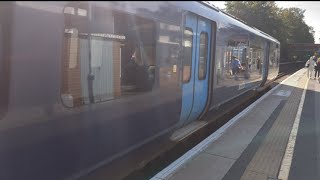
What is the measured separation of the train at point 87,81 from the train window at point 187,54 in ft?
0.06

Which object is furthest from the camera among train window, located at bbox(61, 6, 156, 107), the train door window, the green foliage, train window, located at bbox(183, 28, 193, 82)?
train window, located at bbox(183, 28, 193, 82)

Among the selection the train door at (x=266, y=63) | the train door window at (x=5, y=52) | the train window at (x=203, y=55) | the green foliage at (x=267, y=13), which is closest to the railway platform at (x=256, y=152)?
the train window at (x=203, y=55)

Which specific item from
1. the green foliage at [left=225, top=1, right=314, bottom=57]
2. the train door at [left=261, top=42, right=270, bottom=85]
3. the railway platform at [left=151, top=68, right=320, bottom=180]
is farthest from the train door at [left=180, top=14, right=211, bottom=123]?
the train door at [left=261, top=42, right=270, bottom=85]

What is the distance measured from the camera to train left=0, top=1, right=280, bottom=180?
126 inches

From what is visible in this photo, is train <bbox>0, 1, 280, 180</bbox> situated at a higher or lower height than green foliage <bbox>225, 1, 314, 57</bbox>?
lower

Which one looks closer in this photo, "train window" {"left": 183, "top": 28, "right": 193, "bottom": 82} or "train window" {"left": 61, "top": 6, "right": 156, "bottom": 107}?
"train window" {"left": 61, "top": 6, "right": 156, "bottom": 107}

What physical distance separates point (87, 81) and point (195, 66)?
10.5ft

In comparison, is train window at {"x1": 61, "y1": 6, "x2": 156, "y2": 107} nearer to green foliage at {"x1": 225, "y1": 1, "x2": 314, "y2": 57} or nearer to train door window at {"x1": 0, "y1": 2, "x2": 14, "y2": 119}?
train door window at {"x1": 0, "y1": 2, "x2": 14, "y2": 119}

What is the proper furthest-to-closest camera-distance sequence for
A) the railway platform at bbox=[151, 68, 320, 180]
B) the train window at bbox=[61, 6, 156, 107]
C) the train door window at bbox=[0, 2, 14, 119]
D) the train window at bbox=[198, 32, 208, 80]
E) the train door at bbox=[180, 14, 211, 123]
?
the train window at bbox=[198, 32, 208, 80]
the train door at bbox=[180, 14, 211, 123]
the railway platform at bbox=[151, 68, 320, 180]
the train window at bbox=[61, 6, 156, 107]
the train door window at bbox=[0, 2, 14, 119]

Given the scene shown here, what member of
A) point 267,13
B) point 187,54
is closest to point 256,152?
point 187,54

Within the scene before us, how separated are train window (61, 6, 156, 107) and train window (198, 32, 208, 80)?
2184 mm

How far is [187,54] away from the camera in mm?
6508

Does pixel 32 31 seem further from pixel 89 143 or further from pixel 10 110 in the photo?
pixel 89 143

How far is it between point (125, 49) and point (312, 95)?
12.5 m
